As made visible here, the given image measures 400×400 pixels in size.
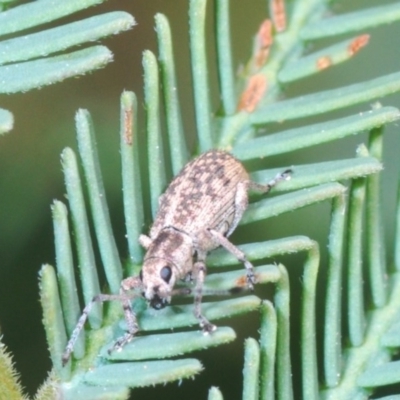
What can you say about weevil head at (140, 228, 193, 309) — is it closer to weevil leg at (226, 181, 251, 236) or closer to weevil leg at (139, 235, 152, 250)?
weevil leg at (139, 235, 152, 250)

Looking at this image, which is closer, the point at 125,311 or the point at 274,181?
the point at 125,311

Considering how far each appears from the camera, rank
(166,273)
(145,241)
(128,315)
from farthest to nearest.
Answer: (166,273) < (145,241) < (128,315)

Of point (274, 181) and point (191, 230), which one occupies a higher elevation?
point (274, 181)

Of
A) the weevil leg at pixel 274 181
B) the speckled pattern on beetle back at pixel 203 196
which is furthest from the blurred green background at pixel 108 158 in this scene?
the weevil leg at pixel 274 181

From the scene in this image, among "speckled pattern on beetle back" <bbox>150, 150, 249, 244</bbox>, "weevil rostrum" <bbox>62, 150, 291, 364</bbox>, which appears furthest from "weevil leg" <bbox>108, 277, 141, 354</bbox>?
"speckled pattern on beetle back" <bbox>150, 150, 249, 244</bbox>

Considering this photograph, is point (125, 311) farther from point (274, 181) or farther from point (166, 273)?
point (274, 181)

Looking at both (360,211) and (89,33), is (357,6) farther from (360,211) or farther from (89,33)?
(89,33)

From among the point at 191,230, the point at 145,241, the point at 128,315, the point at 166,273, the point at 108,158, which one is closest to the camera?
the point at 128,315

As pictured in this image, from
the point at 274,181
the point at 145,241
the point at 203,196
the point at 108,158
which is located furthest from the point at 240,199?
the point at 108,158
